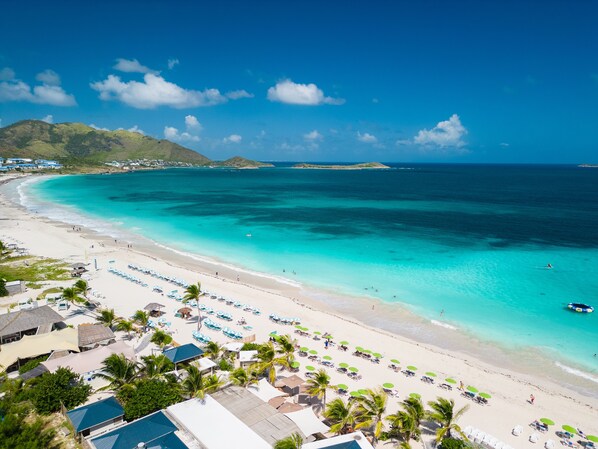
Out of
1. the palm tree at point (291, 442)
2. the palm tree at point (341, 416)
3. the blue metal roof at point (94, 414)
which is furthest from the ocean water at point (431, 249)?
the blue metal roof at point (94, 414)

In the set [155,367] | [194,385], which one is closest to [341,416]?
[194,385]

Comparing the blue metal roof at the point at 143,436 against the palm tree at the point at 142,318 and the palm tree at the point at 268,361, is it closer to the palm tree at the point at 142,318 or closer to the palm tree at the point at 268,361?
the palm tree at the point at 268,361

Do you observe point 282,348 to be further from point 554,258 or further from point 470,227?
point 470,227

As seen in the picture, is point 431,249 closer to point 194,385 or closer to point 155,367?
point 194,385

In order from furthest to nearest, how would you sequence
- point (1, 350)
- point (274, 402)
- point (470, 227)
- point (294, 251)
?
point (470, 227) → point (294, 251) → point (1, 350) → point (274, 402)

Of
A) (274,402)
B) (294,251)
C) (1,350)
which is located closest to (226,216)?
(294,251)
